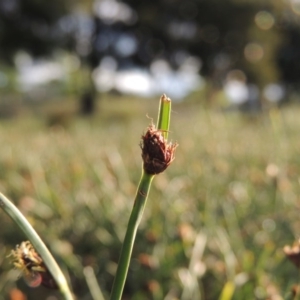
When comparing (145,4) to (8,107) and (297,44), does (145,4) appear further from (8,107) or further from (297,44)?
(297,44)

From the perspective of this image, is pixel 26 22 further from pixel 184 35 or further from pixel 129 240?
pixel 129 240

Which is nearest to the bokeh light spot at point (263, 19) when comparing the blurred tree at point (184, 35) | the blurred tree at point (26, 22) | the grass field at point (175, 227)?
the blurred tree at point (184, 35)

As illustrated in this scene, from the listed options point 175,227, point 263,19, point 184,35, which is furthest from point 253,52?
point 175,227

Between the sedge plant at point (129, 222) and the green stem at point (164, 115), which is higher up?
the green stem at point (164, 115)

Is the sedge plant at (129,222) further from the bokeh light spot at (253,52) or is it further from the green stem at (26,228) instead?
the bokeh light spot at (253,52)

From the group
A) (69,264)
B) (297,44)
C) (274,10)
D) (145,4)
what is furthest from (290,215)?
(297,44)

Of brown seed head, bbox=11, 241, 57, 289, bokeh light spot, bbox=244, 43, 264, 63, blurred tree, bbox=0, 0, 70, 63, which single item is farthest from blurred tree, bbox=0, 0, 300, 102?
brown seed head, bbox=11, 241, 57, 289

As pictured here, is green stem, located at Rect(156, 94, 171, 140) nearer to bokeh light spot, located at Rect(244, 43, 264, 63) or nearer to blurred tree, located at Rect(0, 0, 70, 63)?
blurred tree, located at Rect(0, 0, 70, 63)
